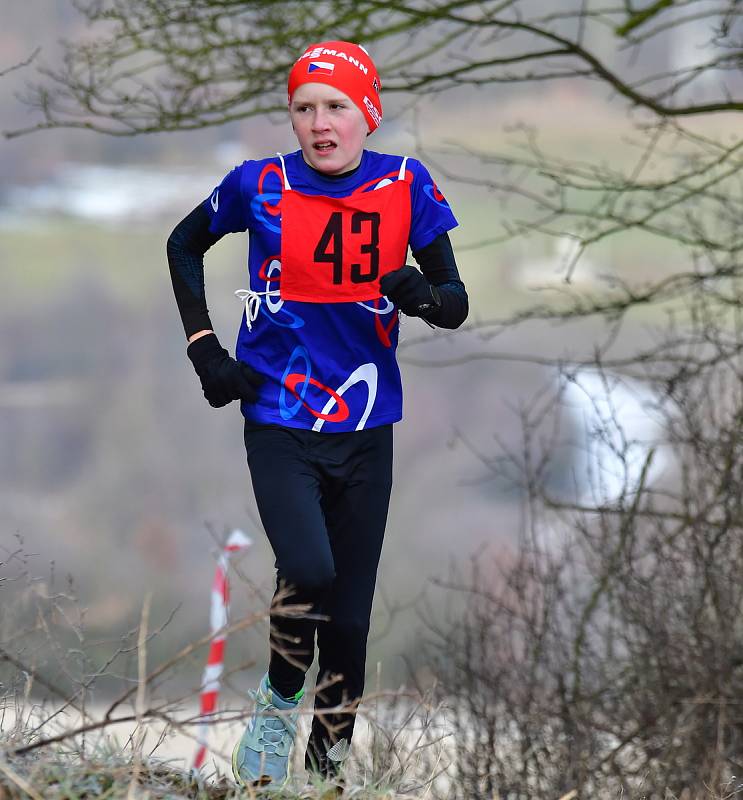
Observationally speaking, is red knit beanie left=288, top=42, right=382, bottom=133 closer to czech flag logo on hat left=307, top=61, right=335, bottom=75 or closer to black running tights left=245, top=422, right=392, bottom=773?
czech flag logo on hat left=307, top=61, right=335, bottom=75

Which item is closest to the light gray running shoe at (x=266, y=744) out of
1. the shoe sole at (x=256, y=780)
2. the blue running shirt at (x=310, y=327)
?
the shoe sole at (x=256, y=780)

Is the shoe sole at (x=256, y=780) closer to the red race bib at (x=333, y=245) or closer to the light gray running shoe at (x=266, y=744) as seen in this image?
the light gray running shoe at (x=266, y=744)

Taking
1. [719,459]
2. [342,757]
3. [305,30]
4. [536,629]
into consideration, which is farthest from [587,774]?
[305,30]

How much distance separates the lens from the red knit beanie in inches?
136

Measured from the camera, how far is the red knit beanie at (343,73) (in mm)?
3467

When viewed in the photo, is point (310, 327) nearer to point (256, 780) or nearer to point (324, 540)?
point (324, 540)

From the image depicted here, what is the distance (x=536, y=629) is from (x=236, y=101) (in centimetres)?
373

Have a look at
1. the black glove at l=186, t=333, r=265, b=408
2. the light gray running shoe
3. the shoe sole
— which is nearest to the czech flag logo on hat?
the black glove at l=186, t=333, r=265, b=408

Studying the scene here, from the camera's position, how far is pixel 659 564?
7766 mm

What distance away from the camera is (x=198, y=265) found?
374 centimetres

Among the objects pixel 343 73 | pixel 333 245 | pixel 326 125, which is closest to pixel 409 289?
pixel 333 245

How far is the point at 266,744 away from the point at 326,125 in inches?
64.0

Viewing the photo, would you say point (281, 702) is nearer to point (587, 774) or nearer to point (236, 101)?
point (587, 774)

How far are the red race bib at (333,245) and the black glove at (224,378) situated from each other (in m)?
0.22
